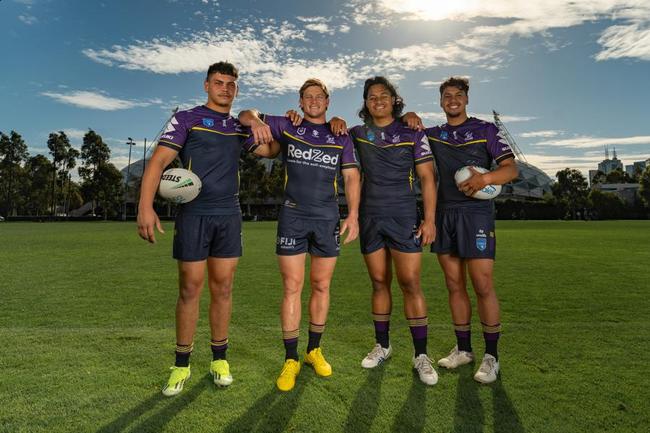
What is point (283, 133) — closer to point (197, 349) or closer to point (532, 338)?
point (197, 349)

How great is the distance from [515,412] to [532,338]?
2.13 metres

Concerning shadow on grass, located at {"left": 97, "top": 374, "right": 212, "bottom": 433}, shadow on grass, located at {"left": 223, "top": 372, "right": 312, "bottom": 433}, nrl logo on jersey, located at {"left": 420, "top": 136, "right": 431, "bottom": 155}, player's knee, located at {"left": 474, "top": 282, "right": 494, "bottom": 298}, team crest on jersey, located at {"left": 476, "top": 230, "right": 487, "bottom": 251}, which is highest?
nrl logo on jersey, located at {"left": 420, "top": 136, "right": 431, "bottom": 155}

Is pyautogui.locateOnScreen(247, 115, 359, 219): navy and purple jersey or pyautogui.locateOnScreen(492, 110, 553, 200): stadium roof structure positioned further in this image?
pyautogui.locateOnScreen(492, 110, 553, 200): stadium roof structure

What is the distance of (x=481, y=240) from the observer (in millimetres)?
4480

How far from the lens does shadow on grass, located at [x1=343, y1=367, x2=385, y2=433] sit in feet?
10.7

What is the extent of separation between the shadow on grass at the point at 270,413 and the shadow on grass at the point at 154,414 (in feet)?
1.71

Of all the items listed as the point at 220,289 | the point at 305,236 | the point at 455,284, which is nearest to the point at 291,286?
the point at 305,236

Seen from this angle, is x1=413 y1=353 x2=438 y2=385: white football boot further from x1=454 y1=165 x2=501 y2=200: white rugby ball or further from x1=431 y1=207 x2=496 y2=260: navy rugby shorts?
x1=454 y1=165 x2=501 y2=200: white rugby ball

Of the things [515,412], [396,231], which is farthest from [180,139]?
[515,412]

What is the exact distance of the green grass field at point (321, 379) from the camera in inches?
132

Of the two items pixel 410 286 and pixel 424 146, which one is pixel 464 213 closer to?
pixel 424 146

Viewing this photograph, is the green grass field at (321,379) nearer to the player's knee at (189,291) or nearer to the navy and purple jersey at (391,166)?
the player's knee at (189,291)

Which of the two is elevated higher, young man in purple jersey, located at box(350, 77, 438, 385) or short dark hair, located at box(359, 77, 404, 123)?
short dark hair, located at box(359, 77, 404, 123)

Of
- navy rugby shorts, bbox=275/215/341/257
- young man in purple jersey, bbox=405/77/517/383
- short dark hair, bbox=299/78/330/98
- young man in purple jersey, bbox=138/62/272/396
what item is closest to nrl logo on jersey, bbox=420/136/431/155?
young man in purple jersey, bbox=405/77/517/383
